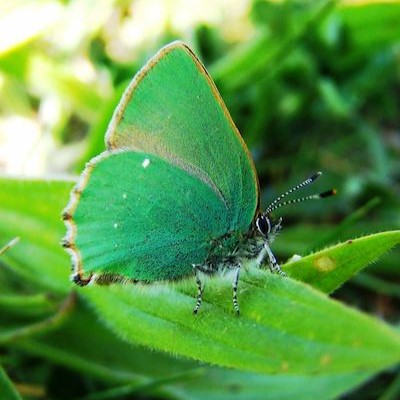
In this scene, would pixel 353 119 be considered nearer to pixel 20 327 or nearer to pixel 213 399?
pixel 213 399

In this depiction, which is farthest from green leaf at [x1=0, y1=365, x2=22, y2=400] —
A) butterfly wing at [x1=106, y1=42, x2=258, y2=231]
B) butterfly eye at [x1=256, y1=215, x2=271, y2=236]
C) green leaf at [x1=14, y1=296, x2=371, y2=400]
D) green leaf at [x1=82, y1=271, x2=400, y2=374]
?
butterfly eye at [x1=256, y1=215, x2=271, y2=236]

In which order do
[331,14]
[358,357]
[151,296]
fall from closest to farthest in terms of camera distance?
[358,357]
[151,296]
[331,14]

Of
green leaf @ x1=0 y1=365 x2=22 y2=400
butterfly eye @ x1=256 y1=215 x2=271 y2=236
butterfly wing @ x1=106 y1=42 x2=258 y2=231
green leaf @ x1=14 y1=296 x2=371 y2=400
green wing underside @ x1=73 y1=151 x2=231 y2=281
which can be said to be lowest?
green leaf @ x1=14 y1=296 x2=371 y2=400

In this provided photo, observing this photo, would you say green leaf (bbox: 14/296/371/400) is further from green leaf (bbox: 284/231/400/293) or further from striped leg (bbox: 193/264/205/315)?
green leaf (bbox: 284/231/400/293)

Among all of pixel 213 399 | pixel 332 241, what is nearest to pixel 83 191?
pixel 213 399

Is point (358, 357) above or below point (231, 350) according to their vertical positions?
above

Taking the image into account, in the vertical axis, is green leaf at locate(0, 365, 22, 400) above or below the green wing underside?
below
